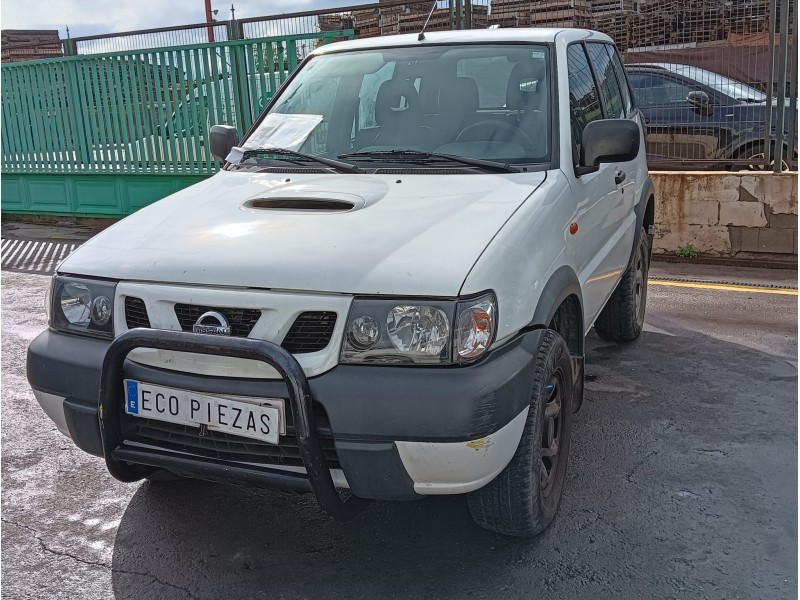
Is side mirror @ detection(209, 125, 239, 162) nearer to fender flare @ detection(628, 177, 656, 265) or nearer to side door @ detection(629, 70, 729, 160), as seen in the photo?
fender flare @ detection(628, 177, 656, 265)

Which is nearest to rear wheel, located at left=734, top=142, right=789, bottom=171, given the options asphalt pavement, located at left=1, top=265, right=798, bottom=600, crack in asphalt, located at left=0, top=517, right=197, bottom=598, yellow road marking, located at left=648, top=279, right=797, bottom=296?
yellow road marking, located at left=648, top=279, right=797, bottom=296

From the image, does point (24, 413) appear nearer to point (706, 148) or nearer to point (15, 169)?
point (706, 148)

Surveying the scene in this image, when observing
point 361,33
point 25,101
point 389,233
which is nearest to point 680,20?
point 361,33

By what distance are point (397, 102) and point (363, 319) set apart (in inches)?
63.7

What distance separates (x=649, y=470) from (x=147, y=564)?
2092mm

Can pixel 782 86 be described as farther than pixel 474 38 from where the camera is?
Yes

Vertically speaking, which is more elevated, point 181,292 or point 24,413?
point 181,292

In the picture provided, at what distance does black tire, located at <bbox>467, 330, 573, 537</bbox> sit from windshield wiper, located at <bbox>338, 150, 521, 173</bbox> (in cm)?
81

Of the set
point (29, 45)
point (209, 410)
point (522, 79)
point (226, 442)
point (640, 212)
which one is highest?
point (29, 45)

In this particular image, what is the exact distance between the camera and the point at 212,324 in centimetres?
259

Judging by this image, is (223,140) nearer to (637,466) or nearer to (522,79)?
(522,79)

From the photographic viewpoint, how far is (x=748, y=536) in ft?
9.93

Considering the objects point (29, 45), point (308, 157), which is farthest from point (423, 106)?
point (29, 45)

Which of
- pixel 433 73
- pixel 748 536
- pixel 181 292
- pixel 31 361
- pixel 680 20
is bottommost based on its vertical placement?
pixel 748 536
